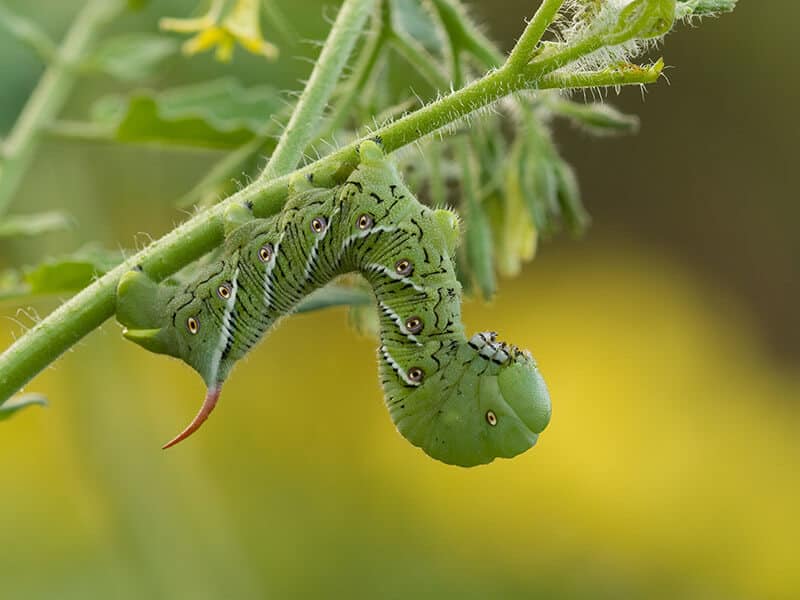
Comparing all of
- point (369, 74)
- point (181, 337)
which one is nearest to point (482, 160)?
point (369, 74)

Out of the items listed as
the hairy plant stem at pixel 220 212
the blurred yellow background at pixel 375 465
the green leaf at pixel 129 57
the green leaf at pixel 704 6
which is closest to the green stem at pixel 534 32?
the hairy plant stem at pixel 220 212

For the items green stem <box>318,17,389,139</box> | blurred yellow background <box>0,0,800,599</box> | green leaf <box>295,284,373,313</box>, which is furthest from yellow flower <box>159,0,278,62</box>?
blurred yellow background <box>0,0,800,599</box>

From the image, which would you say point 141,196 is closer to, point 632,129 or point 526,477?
point 526,477

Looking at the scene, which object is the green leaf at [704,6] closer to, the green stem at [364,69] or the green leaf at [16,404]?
the green stem at [364,69]

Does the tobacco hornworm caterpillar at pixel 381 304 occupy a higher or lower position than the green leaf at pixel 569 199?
lower

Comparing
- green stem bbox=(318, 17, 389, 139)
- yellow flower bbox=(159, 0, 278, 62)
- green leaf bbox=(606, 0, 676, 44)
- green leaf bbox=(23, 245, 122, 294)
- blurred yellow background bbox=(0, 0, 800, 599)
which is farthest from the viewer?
blurred yellow background bbox=(0, 0, 800, 599)

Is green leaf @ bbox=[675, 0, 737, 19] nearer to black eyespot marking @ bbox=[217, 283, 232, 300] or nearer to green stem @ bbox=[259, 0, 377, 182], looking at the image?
green stem @ bbox=[259, 0, 377, 182]
